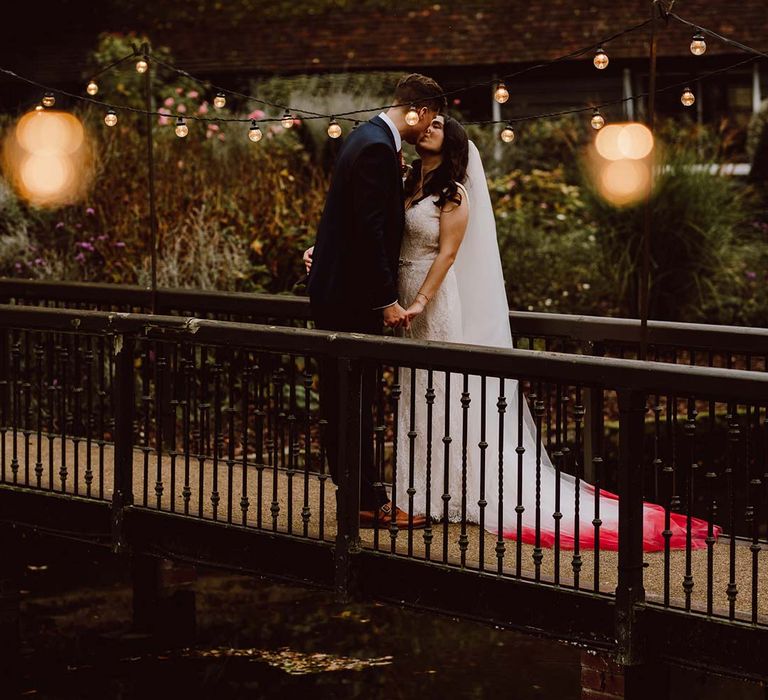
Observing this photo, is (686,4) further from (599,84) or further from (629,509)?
(629,509)

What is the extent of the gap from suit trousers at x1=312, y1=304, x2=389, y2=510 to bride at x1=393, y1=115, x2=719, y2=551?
0.14m

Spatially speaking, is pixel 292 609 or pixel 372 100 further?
pixel 372 100

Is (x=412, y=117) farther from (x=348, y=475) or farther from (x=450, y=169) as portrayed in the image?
(x=348, y=475)

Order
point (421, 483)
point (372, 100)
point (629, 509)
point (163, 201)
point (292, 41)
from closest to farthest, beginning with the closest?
point (629, 509)
point (421, 483)
point (163, 201)
point (372, 100)
point (292, 41)

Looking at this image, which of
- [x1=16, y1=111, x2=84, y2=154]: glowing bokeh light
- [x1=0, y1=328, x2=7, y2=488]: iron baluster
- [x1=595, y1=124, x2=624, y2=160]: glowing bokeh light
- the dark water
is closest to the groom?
the dark water

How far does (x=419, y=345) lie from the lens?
220 inches

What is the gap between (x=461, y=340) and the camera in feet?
21.2

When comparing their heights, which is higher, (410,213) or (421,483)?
(410,213)

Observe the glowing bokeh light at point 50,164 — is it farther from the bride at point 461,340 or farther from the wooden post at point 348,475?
the wooden post at point 348,475

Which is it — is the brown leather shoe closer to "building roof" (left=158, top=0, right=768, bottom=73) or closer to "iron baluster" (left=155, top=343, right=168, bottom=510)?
"iron baluster" (left=155, top=343, right=168, bottom=510)

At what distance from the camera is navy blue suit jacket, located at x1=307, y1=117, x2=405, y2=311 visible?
230 inches

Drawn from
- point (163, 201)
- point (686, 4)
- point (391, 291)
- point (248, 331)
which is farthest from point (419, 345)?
point (686, 4)

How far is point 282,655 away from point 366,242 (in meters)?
2.81

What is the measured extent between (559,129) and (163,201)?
24.6ft
